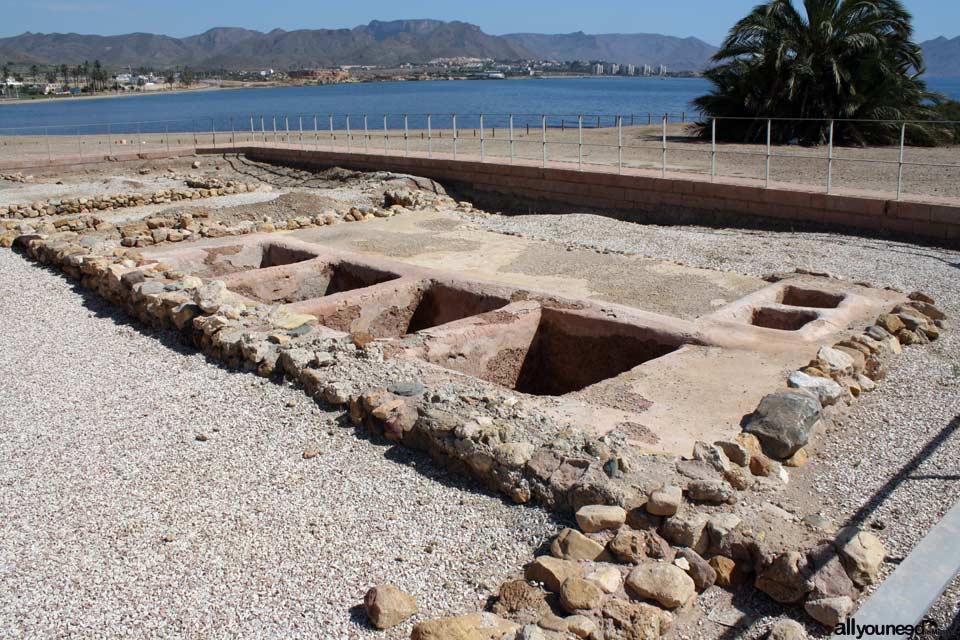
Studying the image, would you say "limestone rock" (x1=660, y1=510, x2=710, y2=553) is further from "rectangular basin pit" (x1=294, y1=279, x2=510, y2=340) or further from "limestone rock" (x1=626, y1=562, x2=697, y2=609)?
"rectangular basin pit" (x1=294, y1=279, x2=510, y2=340)

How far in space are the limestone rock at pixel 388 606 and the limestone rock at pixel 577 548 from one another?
0.75 m

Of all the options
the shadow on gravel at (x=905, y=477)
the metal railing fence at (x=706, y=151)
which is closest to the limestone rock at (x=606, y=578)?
the shadow on gravel at (x=905, y=477)

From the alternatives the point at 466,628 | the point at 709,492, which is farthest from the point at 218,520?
the point at 709,492

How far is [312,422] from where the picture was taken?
615 cm

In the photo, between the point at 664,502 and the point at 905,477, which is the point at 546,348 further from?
the point at 664,502

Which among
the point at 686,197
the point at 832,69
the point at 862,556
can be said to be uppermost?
the point at 832,69

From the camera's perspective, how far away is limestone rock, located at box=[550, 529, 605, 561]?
4.21m

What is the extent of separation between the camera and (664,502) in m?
4.41

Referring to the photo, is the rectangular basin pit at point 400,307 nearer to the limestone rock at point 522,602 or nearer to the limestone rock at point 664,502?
the limestone rock at point 664,502

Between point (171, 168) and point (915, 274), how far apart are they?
22.6 m

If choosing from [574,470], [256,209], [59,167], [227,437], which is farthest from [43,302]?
[59,167]

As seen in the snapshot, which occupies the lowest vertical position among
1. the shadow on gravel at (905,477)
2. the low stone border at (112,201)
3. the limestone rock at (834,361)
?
the shadow on gravel at (905,477)

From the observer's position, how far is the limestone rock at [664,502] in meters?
4.41

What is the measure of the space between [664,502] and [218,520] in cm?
240
